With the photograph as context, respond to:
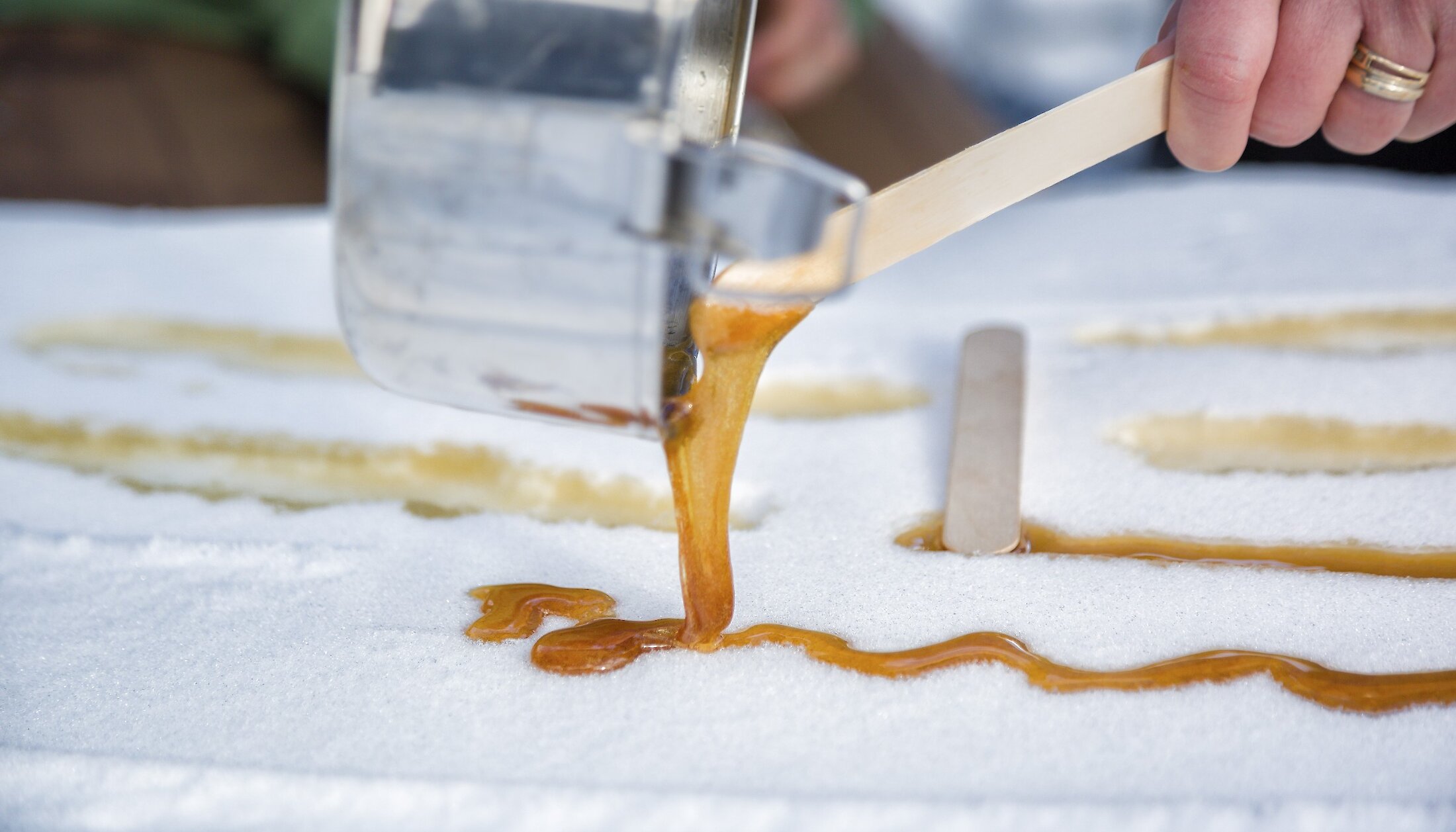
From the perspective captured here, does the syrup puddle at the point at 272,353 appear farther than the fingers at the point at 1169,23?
Yes

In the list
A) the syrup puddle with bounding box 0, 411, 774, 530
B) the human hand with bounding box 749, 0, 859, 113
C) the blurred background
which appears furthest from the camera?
the human hand with bounding box 749, 0, 859, 113

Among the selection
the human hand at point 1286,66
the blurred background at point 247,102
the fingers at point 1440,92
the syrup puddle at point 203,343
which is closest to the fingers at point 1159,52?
the human hand at point 1286,66

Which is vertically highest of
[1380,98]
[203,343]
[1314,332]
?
[1380,98]

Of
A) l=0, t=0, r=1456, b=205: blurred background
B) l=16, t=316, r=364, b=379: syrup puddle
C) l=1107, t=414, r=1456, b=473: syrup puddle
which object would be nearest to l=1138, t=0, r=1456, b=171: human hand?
l=1107, t=414, r=1456, b=473: syrup puddle

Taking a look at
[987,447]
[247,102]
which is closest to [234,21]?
[247,102]

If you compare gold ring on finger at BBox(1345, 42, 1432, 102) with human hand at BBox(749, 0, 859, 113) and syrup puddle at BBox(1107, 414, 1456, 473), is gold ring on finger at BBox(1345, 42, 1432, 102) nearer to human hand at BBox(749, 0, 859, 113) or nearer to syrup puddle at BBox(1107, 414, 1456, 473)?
syrup puddle at BBox(1107, 414, 1456, 473)

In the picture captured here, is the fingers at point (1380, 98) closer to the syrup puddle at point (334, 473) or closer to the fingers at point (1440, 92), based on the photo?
the fingers at point (1440, 92)

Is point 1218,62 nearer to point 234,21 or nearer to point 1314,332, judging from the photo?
point 1314,332
